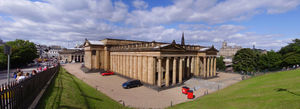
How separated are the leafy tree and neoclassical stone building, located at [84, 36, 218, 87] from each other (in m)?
21.3

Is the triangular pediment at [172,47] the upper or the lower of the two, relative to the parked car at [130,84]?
upper

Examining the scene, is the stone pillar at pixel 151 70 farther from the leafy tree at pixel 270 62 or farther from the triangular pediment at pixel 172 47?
the leafy tree at pixel 270 62

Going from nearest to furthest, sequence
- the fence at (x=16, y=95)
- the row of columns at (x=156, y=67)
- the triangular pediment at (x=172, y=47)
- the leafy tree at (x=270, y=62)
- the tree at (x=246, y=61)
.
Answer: the fence at (x=16, y=95)
the triangular pediment at (x=172, y=47)
the row of columns at (x=156, y=67)
the leafy tree at (x=270, y=62)
the tree at (x=246, y=61)

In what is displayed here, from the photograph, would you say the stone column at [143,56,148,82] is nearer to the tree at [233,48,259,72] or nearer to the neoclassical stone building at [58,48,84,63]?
the tree at [233,48,259,72]

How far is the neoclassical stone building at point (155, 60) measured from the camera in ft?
86.5

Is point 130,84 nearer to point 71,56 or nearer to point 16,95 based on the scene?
point 16,95

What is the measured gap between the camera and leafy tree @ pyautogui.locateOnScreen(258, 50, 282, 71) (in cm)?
4425

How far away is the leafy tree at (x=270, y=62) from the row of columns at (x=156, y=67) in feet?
69.8

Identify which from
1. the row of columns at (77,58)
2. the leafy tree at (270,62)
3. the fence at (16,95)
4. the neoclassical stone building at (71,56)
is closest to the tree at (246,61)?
the leafy tree at (270,62)

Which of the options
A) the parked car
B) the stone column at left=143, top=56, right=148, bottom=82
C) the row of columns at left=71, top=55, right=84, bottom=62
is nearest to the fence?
the parked car

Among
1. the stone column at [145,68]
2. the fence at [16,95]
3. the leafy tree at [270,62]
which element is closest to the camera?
the fence at [16,95]

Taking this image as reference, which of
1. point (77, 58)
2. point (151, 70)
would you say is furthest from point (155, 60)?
point (77, 58)

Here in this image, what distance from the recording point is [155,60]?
26.4 m

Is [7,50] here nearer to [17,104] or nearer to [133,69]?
[17,104]
